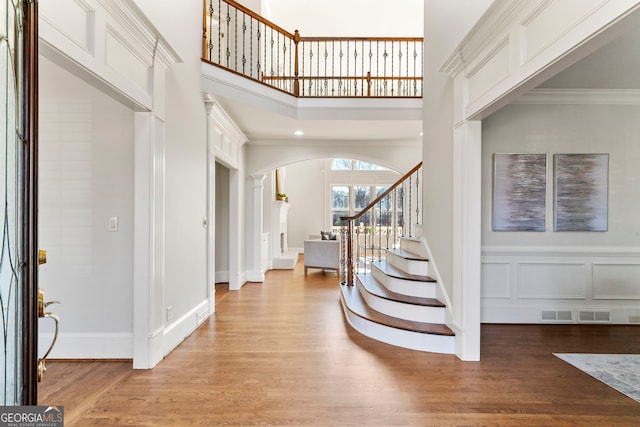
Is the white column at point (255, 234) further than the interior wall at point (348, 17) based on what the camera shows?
No

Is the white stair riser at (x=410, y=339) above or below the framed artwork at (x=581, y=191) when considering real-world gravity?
below

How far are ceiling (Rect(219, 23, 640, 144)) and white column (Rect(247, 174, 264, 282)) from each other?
91cm

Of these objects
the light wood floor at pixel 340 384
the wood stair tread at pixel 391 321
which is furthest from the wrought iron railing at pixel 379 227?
the light wood floor at pixel 340 384

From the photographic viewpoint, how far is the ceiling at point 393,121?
2727 mm

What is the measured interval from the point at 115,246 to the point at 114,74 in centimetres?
140

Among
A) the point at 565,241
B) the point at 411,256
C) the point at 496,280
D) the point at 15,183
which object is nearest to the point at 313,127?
the point at 411,256

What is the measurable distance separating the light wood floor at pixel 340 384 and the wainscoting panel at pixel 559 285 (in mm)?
269

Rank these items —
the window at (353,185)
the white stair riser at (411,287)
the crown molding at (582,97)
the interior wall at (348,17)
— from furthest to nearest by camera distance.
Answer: the window at (353,185) < the interior wall at (348,17) < the crown molding at (582,97) < the white stair riser at (411,287)

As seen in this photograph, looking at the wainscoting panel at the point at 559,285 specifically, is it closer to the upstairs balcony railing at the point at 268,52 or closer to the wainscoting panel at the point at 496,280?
the wainscoting panel at the point at 496,280

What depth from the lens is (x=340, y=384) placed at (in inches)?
91.8

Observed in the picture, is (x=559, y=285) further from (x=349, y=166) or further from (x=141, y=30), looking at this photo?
(x=349, y=166)

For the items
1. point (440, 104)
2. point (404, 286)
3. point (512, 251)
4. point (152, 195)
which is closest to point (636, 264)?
point (512, 251)

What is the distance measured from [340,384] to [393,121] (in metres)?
3.91

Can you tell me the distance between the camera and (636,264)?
362cm
